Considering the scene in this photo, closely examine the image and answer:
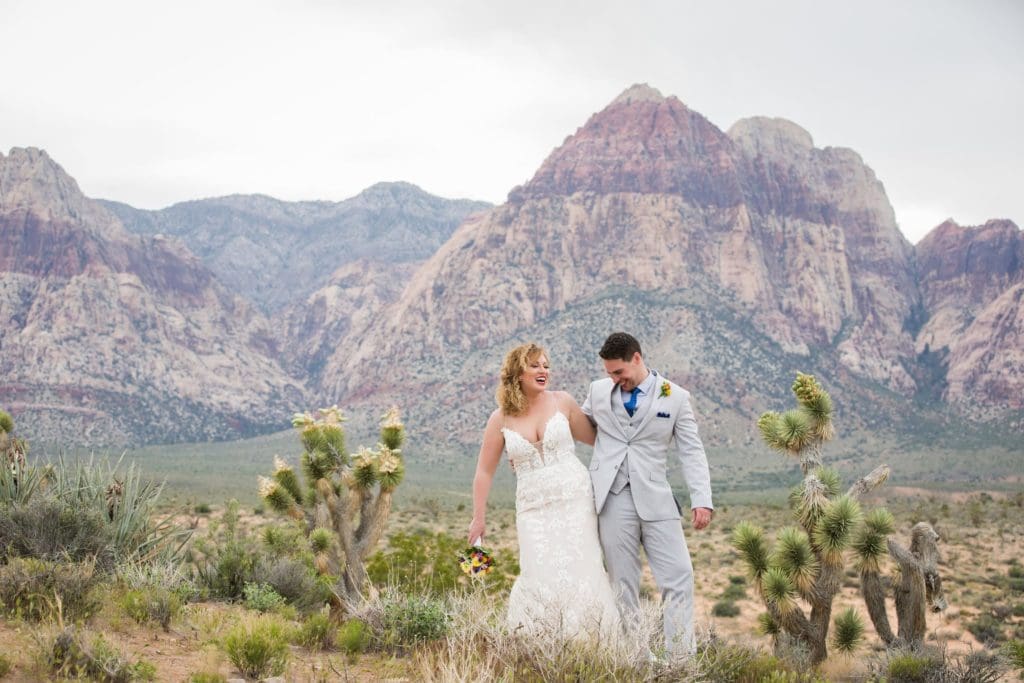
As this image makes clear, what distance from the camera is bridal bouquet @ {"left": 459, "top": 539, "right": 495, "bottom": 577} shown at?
5277mm

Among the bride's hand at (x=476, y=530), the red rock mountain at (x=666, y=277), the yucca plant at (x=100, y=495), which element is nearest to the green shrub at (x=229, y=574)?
the yucca plant at (x=100, y=495)

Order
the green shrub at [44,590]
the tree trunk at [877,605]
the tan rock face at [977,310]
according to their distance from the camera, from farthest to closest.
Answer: the tan rock face at [977,310], the tree trunk at [877,605], the green shrub at [44,590]

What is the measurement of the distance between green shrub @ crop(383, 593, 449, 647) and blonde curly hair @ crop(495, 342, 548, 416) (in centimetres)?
193

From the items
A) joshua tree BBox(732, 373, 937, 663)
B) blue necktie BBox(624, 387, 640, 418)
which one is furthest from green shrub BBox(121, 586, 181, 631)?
joshua tree BBox(732, 373, 937, 663)

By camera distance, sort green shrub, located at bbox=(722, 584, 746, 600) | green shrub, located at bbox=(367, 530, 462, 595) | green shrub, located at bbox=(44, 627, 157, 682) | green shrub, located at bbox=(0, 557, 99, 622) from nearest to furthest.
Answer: green shrub, located at bbox=(44, 627, 157, 682)
green shrub, located at bbox=(0, 557, 99, 622)
green shrub, located at bbox=(367, 530, 462, 595)
green shrub, located at bbox=(722, 584, 746, 600)

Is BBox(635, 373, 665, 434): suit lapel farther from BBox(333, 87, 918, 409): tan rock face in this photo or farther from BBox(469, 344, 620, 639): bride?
BBox(333, 87, 918, 409): tan rock face

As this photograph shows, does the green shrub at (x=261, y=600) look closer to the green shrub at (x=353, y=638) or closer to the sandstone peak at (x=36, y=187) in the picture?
the green shrub at (x=353, y=638)

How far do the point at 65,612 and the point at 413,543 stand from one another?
225 inches

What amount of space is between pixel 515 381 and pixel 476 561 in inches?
48.0

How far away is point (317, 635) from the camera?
671cm

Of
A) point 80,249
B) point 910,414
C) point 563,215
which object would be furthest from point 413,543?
point 80,249

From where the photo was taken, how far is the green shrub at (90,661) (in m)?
4.69

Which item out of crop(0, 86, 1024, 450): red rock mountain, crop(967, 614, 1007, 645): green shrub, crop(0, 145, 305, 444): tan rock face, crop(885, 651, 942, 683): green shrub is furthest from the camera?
crop(0, 145, 305, 444): tan rock face

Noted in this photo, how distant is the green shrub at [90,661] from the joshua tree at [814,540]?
20.5 feet
